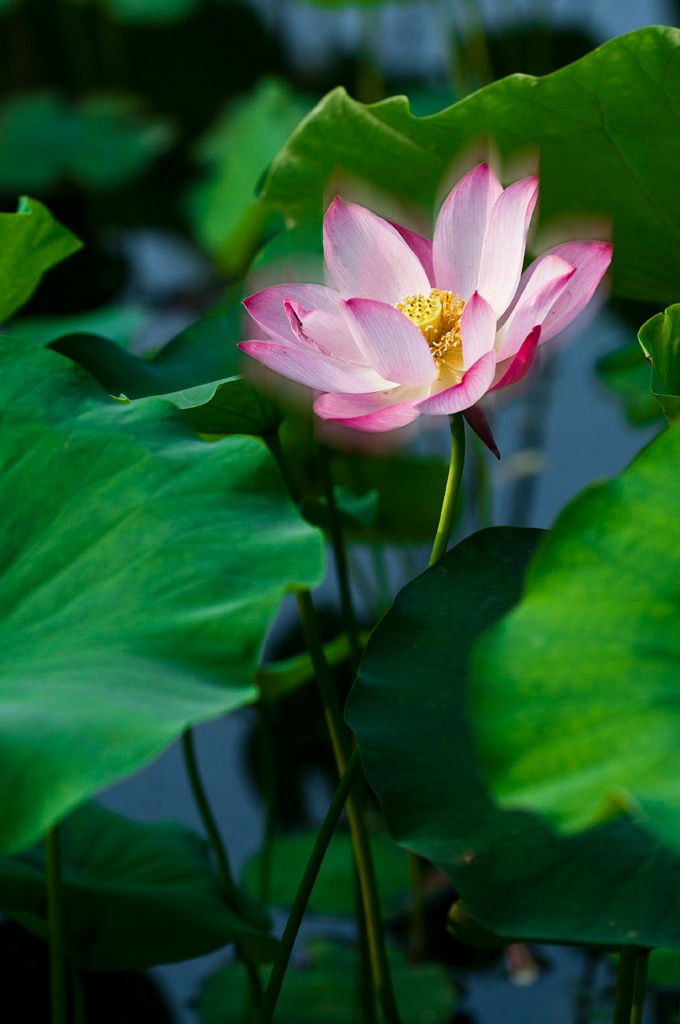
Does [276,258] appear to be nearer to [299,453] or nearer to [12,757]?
[299,453]

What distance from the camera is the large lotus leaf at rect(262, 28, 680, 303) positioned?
60 centimetres

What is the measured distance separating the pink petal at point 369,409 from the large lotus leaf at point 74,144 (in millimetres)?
2400

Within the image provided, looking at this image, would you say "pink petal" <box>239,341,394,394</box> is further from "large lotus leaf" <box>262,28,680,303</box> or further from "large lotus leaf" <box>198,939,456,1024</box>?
"large lotus leaf" <box>198,939,456,1024</box>

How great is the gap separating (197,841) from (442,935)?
0.35 meters

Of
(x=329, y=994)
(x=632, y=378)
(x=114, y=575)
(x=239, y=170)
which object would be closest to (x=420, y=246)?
(x=114, y=575)

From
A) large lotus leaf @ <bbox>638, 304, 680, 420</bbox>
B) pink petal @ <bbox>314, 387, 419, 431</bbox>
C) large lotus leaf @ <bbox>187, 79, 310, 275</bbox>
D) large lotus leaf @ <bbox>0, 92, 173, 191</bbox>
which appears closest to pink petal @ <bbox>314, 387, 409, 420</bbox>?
pink petal @ <bbox>314, 387, 419, 431</bbox>

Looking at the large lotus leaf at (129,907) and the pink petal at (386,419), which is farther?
the large lotus leaf at (129,907)

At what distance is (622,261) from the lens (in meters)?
0.71

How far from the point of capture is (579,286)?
51 centimetres

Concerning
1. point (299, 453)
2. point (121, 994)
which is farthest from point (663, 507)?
point (121, 994)

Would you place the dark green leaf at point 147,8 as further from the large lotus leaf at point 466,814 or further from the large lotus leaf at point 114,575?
the large lotus leaf at point 466,814

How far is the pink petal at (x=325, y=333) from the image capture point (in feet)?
1.76

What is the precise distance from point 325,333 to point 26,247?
0.88 ft

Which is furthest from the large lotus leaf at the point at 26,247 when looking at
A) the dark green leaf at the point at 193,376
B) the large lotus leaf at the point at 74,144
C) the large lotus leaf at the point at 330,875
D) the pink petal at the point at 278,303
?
the large lotus leaf at the point at 74,144
